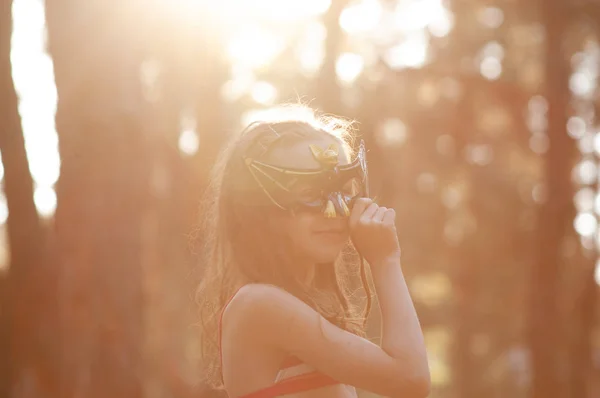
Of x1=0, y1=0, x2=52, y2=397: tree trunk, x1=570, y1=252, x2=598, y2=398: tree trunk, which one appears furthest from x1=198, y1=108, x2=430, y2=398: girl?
x1=570, y1=252, x2=598, y2=398: tree trunk

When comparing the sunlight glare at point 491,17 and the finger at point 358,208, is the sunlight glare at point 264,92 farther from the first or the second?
the finger at point 358,208

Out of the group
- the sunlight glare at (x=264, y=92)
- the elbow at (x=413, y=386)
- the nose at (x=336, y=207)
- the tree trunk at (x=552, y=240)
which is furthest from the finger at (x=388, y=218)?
the sunlight glare at (x=264, y=92)

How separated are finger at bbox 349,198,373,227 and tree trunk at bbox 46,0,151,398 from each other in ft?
13.8

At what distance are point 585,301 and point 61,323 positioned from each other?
11263 mm

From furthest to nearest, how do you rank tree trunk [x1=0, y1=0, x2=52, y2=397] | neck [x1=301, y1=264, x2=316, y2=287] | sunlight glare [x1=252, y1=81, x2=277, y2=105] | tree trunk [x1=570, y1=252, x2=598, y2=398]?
sunlight glare [x1=252, y1=81, x2=277, y2=105], tree trunk [x1=570, y1=252, x2=598, y2=398], tree trunk [x1=0, y1=0, x2=52, y2=397], neck [x1=301, y1=264, x2=316, y2=287]

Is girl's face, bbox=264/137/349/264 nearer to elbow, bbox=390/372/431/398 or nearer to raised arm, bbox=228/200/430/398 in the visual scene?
raised arm, bbox=228/200/430/398

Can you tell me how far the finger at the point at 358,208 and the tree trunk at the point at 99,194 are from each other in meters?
4.20

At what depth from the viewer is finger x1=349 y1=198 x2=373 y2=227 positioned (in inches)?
106

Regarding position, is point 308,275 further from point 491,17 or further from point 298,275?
point 491,17

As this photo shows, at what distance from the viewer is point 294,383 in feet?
8.39

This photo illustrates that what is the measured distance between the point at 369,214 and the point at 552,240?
11432 mm

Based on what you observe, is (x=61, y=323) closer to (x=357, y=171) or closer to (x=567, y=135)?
(x=357, y=171)

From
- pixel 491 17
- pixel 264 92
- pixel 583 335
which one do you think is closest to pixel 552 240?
pixel 583 335

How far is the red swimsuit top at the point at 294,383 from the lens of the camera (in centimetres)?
254
